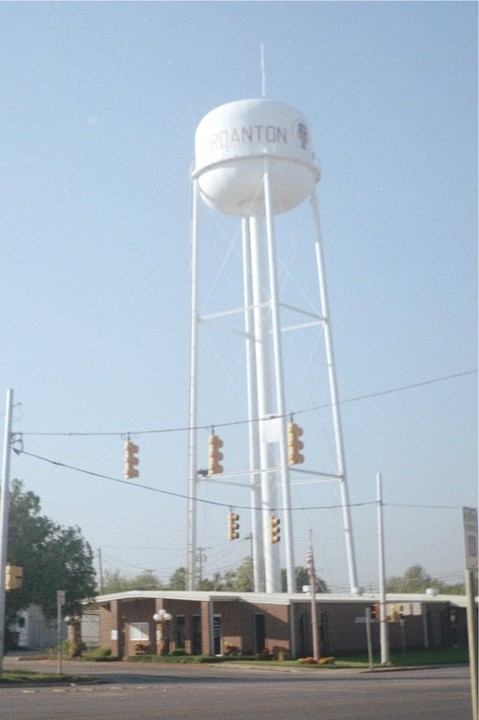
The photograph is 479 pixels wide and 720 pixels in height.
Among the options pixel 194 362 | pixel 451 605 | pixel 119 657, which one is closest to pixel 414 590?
pixel 451 605

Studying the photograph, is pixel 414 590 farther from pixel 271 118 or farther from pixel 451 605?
pixel 271 118

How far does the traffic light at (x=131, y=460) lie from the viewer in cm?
2912

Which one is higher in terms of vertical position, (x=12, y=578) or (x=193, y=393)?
(x=193, y=393)

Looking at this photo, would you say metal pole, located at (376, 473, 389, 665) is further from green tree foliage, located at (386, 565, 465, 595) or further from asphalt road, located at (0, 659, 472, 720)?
green tree foliage, located at (386, 565, 465, 595)

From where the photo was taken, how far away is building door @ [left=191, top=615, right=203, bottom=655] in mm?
51875

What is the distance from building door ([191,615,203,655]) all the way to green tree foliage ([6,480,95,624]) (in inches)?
245

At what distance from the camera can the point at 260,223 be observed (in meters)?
48.6

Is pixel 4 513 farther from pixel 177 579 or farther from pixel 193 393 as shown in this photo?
pixel 177 579

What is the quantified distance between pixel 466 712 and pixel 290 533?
24.1 meters

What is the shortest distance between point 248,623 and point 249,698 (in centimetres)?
2587

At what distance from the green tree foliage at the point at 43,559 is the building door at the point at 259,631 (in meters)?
9.93

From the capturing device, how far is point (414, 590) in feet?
381

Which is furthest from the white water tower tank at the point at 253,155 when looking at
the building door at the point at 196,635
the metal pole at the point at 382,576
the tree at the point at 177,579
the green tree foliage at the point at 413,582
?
the green tree foliage at the point at 413,582

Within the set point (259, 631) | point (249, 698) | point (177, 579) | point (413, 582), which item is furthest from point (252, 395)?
point (413, 582)
